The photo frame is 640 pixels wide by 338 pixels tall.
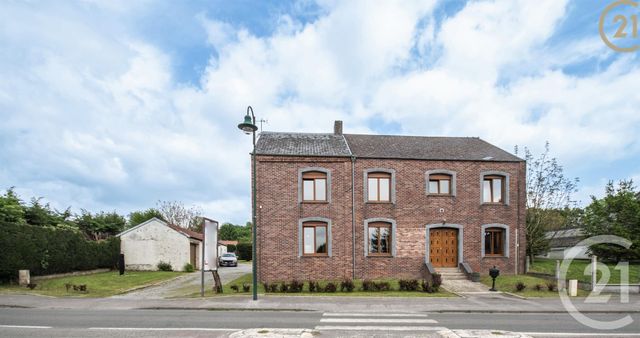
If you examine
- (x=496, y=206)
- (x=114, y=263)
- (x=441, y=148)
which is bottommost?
(x=114, y=263)

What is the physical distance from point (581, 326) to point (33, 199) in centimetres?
2820

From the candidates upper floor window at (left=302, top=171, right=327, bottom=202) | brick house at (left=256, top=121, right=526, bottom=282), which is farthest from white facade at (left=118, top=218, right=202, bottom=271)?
upper floor window at (left=302, top=171, right=327, bottom=202)

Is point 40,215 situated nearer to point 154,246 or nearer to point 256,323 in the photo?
point 154,246

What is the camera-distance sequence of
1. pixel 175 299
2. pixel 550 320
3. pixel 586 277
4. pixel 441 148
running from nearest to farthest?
1. pixel 550 320
2. pixel 175 299
3. pixel 586 277
4. pixel 441 148

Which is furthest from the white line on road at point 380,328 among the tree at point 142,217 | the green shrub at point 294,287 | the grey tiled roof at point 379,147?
the tree at point 142,217

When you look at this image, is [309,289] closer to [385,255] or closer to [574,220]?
[385,255]

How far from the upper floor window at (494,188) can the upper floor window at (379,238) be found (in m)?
6.17

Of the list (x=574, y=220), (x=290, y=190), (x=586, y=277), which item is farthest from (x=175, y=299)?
(x=574, y=220)

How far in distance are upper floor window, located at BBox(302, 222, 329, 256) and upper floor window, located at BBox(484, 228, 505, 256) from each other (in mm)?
9182

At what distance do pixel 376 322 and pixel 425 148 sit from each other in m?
14.1

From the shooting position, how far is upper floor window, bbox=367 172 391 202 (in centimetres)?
2042

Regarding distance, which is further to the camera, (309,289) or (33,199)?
(33,199)

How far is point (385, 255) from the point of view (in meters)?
19.9

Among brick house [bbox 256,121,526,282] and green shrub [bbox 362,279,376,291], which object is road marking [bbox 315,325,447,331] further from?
brick house [bbox 256,121,526,282]
